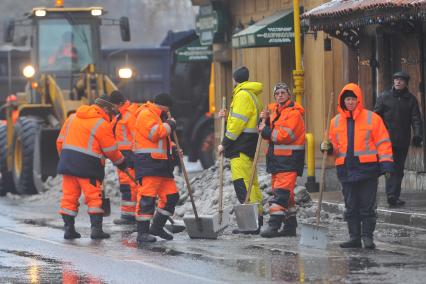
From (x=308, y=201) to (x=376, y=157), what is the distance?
441 cm

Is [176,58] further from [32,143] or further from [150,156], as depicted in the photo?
[150,156]

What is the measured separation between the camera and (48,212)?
21484mm

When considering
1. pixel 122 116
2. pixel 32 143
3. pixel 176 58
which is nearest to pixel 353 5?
pixel 122 116

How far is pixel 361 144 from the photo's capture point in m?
14.3

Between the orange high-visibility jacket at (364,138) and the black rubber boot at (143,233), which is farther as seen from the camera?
the black rubber boot at (143,233)

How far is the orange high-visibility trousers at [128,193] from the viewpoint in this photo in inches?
719

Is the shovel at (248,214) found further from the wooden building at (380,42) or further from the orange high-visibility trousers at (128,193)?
the wooden building at (380,42)

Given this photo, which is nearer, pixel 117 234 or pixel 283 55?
pixel 117 234

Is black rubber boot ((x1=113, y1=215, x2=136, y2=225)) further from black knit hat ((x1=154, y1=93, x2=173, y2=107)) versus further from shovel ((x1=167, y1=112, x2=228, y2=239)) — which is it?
black knit hat ((x1=154, y1=93, x2=173, y2=107))

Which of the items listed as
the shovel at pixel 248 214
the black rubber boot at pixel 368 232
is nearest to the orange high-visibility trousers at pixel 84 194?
the shovel at pixel 248 214

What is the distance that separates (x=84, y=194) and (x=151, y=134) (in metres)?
1.23

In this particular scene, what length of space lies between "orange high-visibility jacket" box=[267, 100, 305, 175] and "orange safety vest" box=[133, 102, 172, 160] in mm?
1184

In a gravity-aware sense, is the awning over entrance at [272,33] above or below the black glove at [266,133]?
above

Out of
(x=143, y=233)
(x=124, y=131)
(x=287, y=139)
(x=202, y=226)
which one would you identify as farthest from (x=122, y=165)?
(x=287, y=139)
